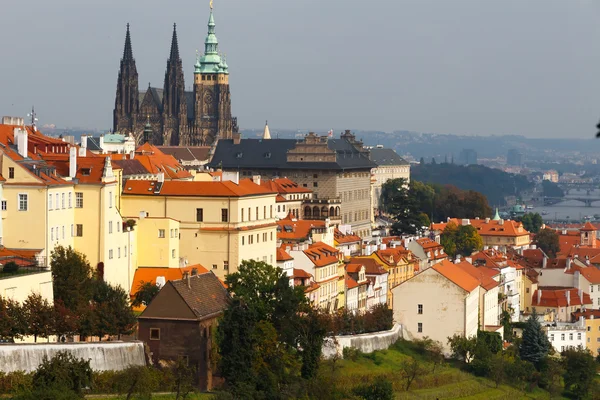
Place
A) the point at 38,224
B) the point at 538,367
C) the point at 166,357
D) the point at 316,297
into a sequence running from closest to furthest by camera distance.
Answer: the point at 166,357
the point at 38,224
the point at 316,297
the point at 538,367

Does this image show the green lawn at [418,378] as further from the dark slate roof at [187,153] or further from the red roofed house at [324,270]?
the dark slate roof at [187,153]

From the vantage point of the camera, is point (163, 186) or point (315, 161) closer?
point (163, 186)

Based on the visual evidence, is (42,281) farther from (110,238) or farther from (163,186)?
(163,186)

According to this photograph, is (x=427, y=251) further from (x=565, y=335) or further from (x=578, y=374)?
(x=578, y=374)

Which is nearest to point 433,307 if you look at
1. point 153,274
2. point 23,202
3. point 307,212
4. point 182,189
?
point 182,189

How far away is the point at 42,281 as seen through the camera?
6131 centimetres

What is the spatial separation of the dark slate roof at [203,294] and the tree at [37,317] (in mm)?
5098

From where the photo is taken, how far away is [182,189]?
260 ft

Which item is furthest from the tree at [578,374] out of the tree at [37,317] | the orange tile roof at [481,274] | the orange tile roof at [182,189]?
the tree at [37,317]

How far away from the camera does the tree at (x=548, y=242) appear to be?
475ft

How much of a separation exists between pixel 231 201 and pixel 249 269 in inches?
426

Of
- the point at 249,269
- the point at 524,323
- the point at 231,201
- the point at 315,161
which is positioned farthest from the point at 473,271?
the point at 315,161

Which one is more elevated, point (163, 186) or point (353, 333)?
point (163, 186)

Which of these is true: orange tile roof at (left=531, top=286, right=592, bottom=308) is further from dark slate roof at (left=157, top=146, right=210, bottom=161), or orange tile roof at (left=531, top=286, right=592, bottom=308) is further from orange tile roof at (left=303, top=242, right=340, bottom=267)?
dark slate roof at (left=157, top=146, right=210, bottom=161)
